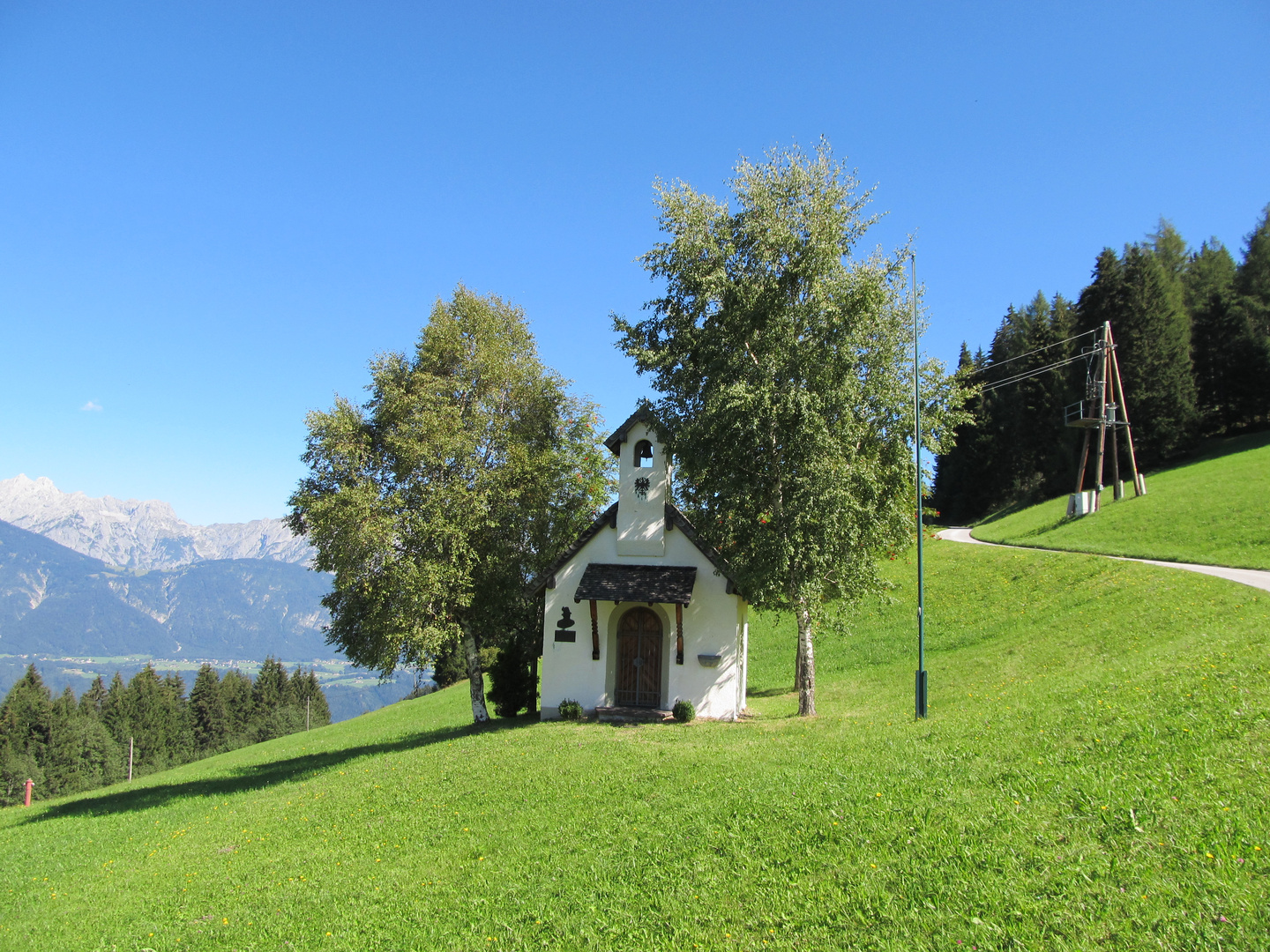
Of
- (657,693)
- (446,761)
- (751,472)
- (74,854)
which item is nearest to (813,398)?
(751,472)

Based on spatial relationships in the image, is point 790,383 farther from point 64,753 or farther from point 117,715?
point 117,715

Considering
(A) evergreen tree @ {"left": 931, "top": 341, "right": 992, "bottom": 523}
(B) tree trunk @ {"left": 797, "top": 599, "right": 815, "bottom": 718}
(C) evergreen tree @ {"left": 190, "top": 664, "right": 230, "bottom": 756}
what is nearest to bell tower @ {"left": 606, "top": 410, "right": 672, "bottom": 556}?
(B) tree trunk @ {"left": 797, "top": 599, "right": 815, "bottom": 718}

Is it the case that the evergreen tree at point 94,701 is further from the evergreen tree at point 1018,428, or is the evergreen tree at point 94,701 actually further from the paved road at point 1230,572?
the paved road at point 1230,572

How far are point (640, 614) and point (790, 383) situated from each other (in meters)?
8.23

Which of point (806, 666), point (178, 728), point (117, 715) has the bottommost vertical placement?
point (178, 728)

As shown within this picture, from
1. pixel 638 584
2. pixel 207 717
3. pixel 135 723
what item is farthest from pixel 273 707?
pixel 638 584

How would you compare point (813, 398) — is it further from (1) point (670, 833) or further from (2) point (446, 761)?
(2) point (446, 761)

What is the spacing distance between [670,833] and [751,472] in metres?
11.1

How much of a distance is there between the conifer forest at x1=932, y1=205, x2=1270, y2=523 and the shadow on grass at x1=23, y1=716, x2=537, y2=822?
38921 mm

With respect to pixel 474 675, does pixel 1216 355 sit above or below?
above

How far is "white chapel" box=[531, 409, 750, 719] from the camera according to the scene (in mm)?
20812

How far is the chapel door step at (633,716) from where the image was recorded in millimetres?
20375

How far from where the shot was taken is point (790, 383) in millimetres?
18766

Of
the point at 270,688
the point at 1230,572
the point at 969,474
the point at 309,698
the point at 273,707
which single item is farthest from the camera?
the point at 309,698
